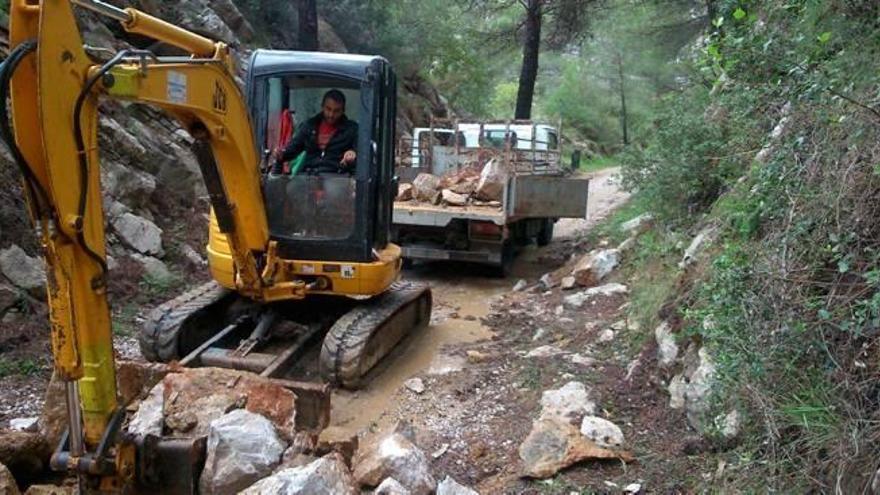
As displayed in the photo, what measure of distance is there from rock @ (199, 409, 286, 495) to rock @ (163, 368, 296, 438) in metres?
0.24

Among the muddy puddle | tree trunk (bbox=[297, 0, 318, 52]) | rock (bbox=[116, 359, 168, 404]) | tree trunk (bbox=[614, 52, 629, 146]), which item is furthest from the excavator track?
tree trunk (bbox=[614, 52, 629, 146])

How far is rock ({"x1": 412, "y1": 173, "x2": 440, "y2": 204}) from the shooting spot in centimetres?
1023

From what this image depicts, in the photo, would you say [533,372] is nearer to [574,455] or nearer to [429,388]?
[429,388]

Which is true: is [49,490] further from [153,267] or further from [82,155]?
[153,267]

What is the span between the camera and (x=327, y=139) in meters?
6.19

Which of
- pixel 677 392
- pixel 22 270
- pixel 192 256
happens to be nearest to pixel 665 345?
pixel 677 392

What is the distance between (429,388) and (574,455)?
192 cm

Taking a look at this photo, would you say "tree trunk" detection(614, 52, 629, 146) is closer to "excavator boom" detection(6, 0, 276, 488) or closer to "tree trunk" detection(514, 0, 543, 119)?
"tree trunk" detection(514, 0, 543, 119)

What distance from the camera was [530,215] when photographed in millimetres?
10039

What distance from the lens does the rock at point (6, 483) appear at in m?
3.40

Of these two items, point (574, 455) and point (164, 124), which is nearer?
point (574, 455)

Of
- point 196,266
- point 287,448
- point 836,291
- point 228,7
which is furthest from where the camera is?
point 228,7

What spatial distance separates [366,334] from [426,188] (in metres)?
4.65

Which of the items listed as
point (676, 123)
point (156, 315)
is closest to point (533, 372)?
point (156, 315)
